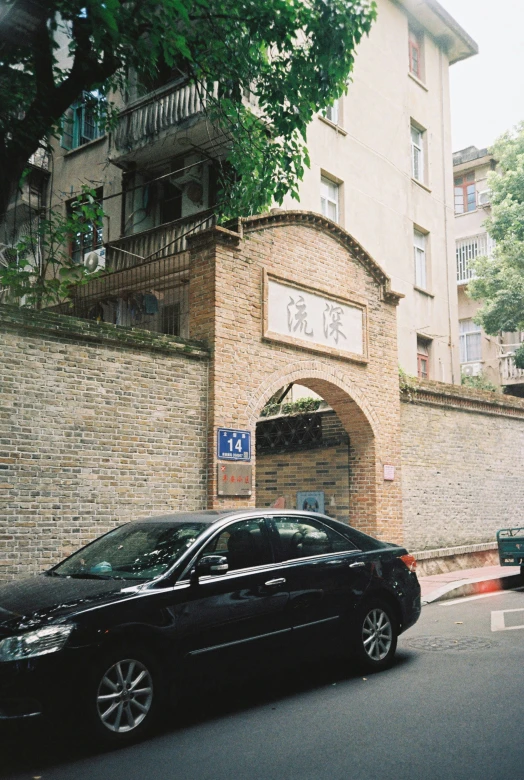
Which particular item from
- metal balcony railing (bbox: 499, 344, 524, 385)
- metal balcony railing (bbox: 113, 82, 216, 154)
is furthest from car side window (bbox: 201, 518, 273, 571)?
metal balcony railing (bbox: 499, 344, 524, 385)

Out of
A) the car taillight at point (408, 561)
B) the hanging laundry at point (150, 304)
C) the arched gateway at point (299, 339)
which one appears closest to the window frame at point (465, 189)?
the arched gateway at point (299, 339)

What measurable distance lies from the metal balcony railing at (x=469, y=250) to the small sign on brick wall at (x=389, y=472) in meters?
16.7

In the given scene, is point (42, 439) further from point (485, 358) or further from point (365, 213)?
point (485, 358)

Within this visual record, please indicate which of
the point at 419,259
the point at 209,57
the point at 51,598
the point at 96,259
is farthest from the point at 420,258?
the point at 51,598

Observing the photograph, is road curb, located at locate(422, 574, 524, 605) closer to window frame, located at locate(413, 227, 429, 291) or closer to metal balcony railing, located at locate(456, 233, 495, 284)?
window frame, located at locate(413, 227, 429, 291)

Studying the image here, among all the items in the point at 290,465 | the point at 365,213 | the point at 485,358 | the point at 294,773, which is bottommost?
the point at 294,773

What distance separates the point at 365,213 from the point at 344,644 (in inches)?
564

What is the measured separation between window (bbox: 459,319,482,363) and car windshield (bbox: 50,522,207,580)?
24.0m

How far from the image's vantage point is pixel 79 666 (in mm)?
4512

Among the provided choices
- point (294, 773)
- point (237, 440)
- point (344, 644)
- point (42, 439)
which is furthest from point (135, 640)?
point (237, 440)

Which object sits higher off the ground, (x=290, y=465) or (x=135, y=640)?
(x=290, y=465)

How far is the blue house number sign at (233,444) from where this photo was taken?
34.3ft

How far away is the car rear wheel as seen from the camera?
4.57 m

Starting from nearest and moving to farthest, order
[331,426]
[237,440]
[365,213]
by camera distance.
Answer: [237,440], [331,426], [365,213]
